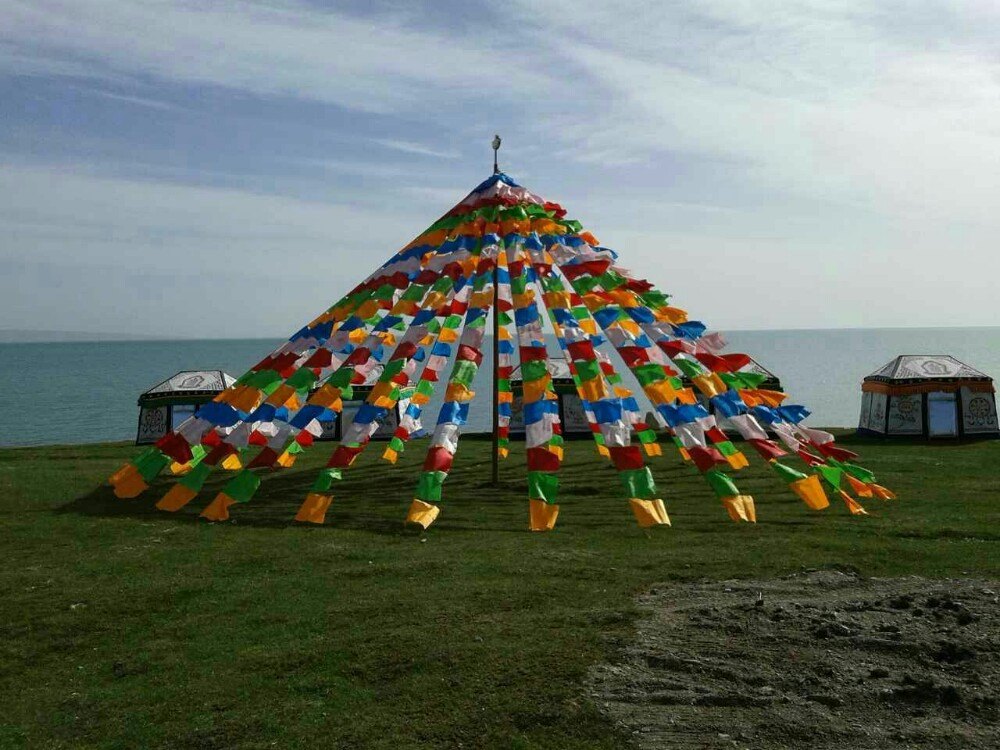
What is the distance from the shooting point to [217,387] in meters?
21.3

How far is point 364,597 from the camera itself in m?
7.39

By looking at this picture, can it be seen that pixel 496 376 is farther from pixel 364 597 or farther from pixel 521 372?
pixel 364 597

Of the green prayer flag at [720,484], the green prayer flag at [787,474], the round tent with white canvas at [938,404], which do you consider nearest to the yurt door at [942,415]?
the round tent with white canvas at [938,404]

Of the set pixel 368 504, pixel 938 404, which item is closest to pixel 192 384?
pixel 368 504

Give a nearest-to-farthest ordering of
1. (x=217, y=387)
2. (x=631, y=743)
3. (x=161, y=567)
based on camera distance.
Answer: (x=631, y=743) < (x=161, y=567) < (x=217, y=387)

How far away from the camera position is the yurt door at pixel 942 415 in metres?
21.3

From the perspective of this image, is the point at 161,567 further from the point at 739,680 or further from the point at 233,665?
the point at 739,680

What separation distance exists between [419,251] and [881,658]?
921cm

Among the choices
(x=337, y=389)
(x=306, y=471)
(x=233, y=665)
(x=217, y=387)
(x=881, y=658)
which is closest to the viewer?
(x=881, y=658)

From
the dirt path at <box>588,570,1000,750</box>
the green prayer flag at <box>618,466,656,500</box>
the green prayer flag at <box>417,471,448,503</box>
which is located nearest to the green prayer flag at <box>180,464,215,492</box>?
the green prayer flag at <box>417,471,448,503</box>

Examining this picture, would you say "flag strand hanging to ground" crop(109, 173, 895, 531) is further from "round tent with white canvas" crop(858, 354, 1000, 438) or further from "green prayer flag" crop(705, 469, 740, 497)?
"round tent with white canvas" crop(858, 354, 1000, 438)

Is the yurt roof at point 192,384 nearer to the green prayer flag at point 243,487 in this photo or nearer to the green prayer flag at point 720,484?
the green prayer flag at point 243,487

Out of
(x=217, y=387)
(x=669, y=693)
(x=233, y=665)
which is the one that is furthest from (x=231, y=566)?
(x=217, y=387)

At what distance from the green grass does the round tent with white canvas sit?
8.23 m
